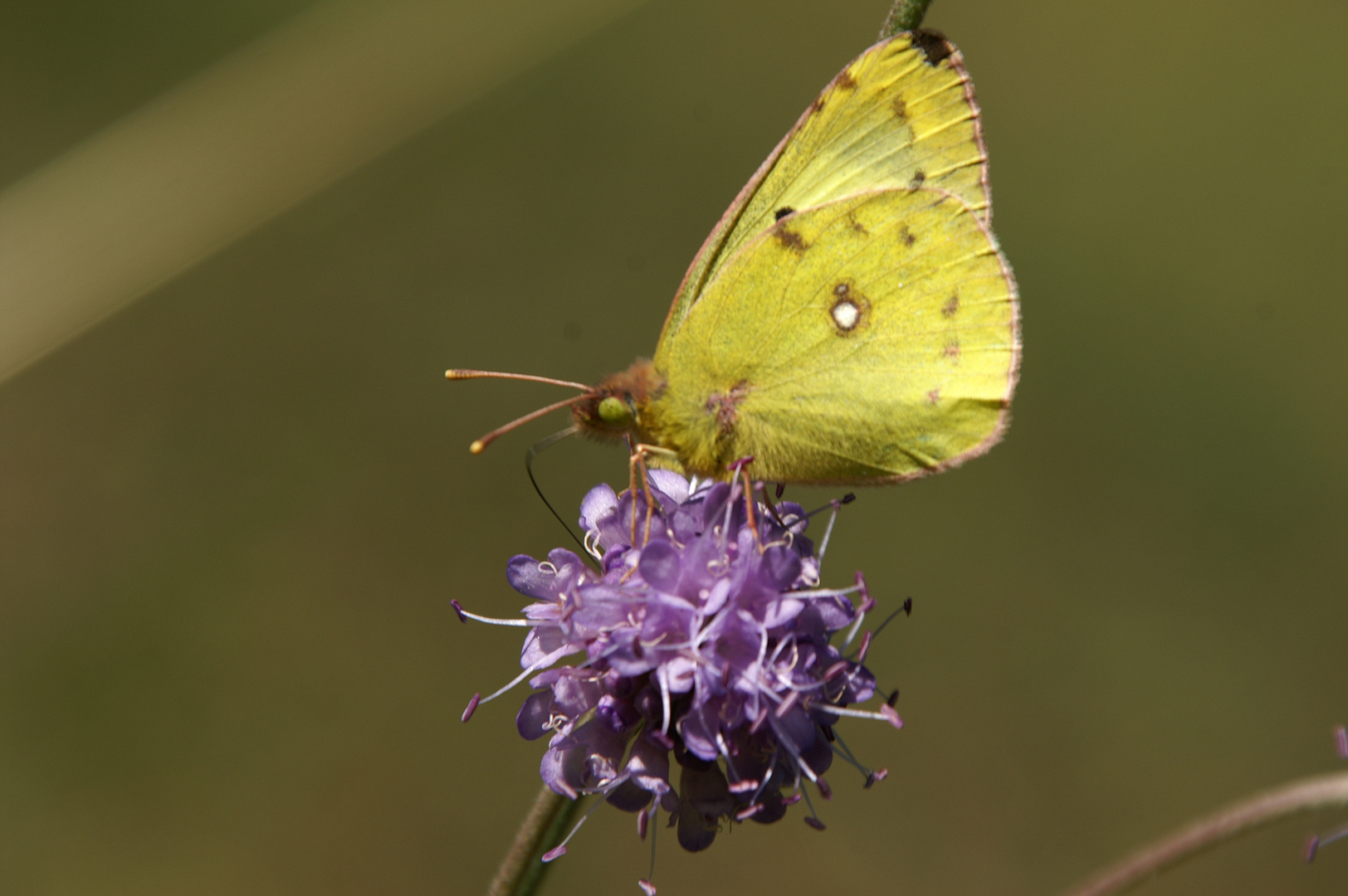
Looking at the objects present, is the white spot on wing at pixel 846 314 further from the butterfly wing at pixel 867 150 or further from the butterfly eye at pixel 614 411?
the butterfly eye at pixel 614 411

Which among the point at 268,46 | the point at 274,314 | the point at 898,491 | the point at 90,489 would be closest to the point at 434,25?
the point at 268,46

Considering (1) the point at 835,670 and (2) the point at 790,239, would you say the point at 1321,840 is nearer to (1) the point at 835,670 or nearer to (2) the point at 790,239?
(1) the point at 835,670

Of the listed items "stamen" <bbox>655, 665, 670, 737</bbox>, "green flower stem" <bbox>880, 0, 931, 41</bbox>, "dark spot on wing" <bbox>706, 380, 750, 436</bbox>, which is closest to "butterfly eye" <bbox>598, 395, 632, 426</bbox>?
"dark spot on wing" <bbox>706, 380, 750, 436</bbox>

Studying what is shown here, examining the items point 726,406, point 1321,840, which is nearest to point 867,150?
point 726,406

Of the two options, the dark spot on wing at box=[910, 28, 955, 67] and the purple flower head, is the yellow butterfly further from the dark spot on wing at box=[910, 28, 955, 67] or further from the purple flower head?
the purple flower head

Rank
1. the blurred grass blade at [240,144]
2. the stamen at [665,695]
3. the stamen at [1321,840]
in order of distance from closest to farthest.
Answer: the stamen at [665,695], the stamen at [1321,840], the blurred grass blade at [240,144]

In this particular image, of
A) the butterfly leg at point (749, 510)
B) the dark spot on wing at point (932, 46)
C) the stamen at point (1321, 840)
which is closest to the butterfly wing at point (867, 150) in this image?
the dark spot on wing at point (932, 46)
